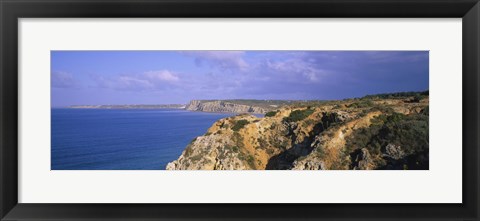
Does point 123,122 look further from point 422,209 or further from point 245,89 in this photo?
point 422,209

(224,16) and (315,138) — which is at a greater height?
(224,16)

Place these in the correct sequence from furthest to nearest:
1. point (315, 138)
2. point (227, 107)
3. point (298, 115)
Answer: point (227, 107)
point (298, 115)
point (315, 138)

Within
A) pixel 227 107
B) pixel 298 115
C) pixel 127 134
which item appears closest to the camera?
pixel 298 115

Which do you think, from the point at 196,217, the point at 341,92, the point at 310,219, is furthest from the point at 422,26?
the point at 341,92

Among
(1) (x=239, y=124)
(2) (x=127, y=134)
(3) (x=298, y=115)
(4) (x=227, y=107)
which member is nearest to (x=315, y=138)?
(3) (x=298, y=115)

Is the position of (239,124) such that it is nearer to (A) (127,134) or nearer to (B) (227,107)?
(B) (227,107)

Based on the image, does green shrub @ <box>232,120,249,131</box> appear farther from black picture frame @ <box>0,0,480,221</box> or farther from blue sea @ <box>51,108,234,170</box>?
black picture frame @ <box>0,0,480,221</box>
